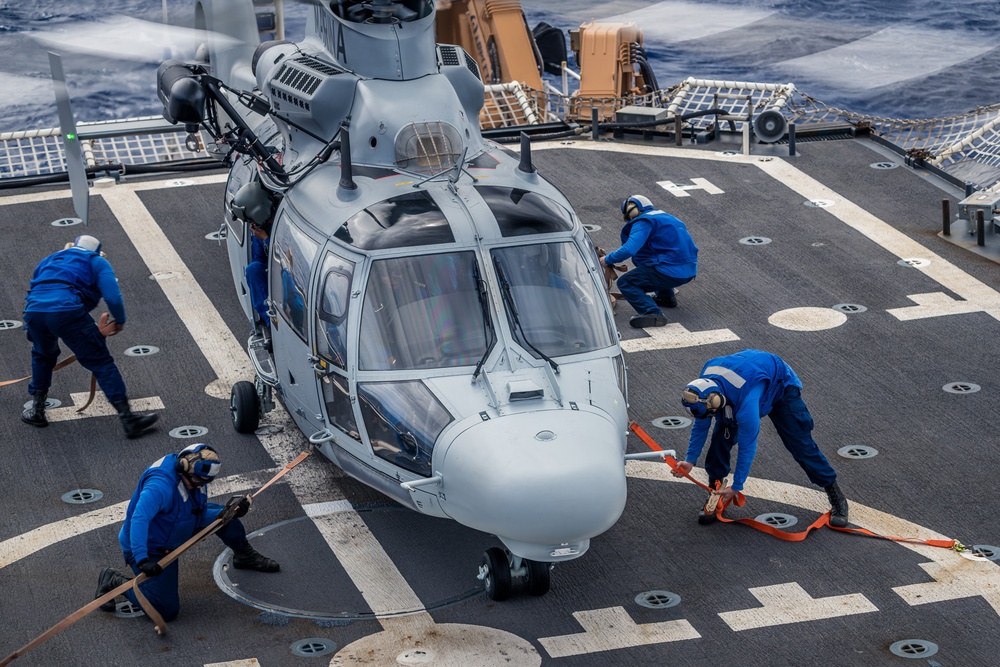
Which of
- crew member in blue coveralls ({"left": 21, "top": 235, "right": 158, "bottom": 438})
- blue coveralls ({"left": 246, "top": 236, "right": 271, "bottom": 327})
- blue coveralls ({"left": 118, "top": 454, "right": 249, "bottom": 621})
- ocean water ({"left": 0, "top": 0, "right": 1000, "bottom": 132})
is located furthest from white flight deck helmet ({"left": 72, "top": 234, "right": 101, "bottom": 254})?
ocean water ({"left": 0, "top": 0, "right": 1000, "bottom": 132})

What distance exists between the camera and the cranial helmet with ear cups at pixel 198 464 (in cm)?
936

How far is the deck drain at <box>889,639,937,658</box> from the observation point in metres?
8.97

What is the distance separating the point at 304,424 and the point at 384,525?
1.08m

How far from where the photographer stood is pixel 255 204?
1220cm

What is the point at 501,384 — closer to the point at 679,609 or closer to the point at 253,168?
the point at 679,609

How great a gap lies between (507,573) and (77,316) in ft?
16.5

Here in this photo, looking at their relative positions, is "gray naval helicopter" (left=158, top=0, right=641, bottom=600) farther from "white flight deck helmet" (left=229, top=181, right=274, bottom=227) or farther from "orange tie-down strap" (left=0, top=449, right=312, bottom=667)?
"orange tie-down strap" (left=0, top=449, right=312, bottom=667)

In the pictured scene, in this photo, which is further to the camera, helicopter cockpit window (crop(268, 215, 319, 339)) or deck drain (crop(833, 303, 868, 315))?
deck drain (crop(833, 303, 868, 315))

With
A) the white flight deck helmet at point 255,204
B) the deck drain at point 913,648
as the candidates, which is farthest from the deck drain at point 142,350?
the deck drain at point 913,648

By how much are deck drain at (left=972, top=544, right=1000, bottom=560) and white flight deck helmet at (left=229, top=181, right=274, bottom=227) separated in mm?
6630

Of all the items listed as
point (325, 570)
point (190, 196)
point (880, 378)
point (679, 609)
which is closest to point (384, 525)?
point (325, 570)

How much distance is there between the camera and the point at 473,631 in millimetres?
9406

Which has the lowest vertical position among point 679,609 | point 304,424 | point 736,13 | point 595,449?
point 679,609

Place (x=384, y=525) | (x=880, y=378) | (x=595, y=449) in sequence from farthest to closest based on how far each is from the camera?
1. (x=880, y=378)
2. (x=384, y=525)
3. (x=595, y=449)
